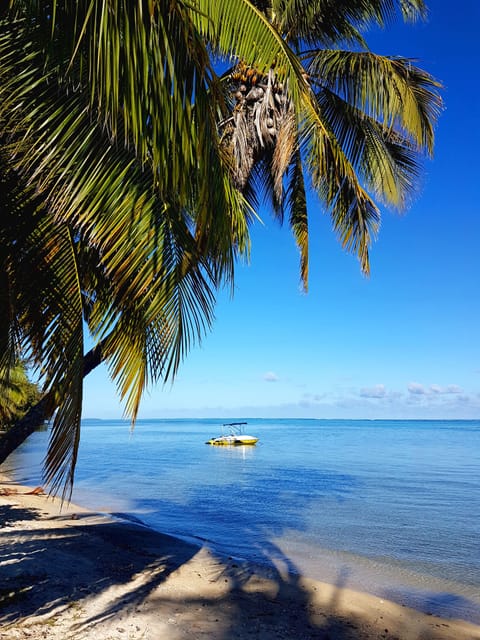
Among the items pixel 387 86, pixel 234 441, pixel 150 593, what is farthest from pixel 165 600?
pixel 234 441

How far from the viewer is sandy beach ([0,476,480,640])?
5844 millimetres

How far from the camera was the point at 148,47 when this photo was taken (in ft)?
6.99

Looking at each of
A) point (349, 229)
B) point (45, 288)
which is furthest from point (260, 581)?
point (45, 288)

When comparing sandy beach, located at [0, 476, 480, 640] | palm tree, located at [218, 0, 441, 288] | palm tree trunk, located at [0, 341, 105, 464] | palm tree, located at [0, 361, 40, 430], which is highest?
palm tree, located at [218, 0, 441, 288]

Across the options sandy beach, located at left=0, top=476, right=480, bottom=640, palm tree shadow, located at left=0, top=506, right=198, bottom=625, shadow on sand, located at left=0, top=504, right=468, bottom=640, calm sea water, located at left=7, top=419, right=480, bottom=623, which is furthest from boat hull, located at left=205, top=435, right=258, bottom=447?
sandy beach, located at left=0, top=476, right=480, bottom=640

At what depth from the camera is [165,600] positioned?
7.06 metres

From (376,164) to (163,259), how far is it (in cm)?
737

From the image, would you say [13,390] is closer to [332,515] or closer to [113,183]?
[332,515]

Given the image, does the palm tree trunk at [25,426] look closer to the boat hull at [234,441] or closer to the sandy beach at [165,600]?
the sandy beach at [165,600]

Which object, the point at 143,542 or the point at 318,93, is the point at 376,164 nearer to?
the point at 318,93

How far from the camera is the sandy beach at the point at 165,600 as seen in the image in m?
5.84

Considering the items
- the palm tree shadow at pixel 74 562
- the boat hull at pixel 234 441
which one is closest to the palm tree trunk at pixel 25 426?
the palm tree shadow at pixel 74 562

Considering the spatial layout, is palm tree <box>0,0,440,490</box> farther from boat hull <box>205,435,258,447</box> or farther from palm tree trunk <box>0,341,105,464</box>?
boat hull <box>205,435,258,447</box>

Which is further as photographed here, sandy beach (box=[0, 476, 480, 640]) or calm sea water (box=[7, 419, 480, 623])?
calm sea water (box=[7, 419, 480, 623])
